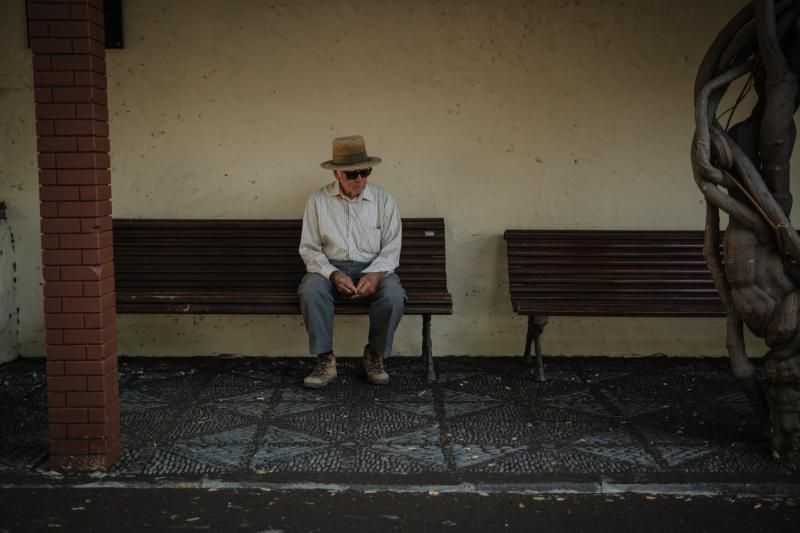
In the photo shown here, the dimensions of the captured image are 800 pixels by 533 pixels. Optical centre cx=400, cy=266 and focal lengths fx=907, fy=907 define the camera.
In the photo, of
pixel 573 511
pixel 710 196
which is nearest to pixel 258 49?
pixel 710 196

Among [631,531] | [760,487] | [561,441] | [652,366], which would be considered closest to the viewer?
[631,531]

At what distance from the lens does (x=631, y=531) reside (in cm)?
384

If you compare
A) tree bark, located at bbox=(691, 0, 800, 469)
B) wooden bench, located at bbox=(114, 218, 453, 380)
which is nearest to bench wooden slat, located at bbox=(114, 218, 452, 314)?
wooden bench, located at bbox=(114, 218, 453, 380)

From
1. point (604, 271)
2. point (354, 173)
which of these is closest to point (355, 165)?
point (354, 173)

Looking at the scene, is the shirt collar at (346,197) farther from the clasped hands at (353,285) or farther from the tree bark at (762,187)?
the tree bark at (762,187)

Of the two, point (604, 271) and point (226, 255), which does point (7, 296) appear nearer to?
point (226, 255)

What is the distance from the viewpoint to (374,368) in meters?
6.18

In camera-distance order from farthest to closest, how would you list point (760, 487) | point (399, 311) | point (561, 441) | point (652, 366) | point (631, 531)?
point (652, 366) < point (399, 311) < point (561, 441) < point (760, 487) < point (631, 531)

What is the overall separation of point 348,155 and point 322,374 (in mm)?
1475

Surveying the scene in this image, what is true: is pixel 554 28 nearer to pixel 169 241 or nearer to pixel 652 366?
pixel 652 366

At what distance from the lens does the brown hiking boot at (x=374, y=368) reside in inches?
240

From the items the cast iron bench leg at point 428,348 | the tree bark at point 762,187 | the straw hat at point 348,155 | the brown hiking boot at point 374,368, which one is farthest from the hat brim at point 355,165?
the tree bark at point 762,187

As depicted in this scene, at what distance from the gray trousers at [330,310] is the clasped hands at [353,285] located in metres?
0.06

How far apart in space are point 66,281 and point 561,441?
2705 mm
